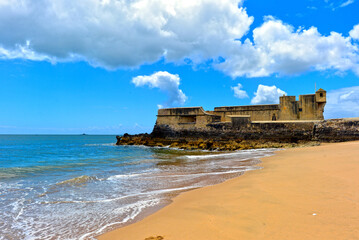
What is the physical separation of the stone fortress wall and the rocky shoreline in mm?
736

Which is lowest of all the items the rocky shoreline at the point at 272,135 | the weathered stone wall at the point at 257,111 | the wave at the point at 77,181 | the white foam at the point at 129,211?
the wave at the point at 77,181

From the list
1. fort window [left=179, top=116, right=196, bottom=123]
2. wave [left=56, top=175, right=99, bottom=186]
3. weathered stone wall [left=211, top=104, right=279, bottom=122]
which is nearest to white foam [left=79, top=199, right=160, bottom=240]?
wave [left=56, top=175, right=99, bottom=186]

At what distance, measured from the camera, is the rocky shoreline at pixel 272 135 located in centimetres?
2095

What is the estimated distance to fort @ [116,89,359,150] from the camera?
2161 cm

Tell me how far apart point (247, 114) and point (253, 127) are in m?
4.60

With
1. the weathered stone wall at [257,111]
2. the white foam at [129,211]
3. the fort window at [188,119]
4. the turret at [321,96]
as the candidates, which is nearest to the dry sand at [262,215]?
the white foam at [129,211]

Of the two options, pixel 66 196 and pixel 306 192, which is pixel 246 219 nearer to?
pixel 306 192

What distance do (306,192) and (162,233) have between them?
126 inches

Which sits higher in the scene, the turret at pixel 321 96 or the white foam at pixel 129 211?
the turret at pixel 321 96

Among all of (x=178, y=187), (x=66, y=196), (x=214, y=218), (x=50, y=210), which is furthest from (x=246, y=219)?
(x=66, y=196)

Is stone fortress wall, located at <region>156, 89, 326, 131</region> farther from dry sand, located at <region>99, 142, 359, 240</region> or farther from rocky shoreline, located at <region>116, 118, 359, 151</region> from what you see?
dry sand, located at <region>99, 142, 359, 240</region>

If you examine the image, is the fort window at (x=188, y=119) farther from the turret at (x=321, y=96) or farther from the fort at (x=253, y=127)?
the turret at (x=321, y=96)

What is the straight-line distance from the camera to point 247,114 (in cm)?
2906

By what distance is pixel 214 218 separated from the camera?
3.75 metres
